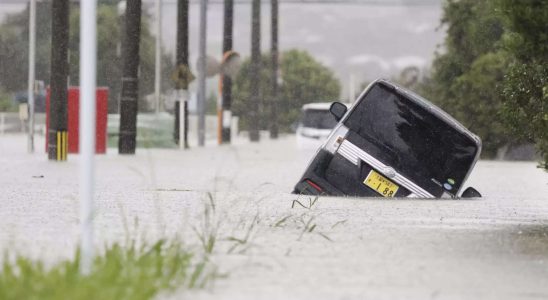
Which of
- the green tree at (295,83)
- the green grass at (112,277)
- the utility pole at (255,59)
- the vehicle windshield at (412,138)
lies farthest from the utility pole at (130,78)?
the green tree at (295,83)

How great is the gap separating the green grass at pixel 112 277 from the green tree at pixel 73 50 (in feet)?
209

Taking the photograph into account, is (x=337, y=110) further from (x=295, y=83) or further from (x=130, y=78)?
(x=295, y=83)

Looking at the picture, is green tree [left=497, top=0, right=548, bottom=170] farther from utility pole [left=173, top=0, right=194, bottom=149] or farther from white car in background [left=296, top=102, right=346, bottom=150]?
white car in background [left=296, top=102, right=346, bottom=150]

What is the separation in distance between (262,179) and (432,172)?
8.37 m

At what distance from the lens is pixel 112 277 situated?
30.9 feet

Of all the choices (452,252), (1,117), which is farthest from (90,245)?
(1,117)

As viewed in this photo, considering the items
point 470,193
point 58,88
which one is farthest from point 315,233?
point 58,88

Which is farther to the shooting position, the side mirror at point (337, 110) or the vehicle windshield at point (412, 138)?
the side mirror at point (337, 110)

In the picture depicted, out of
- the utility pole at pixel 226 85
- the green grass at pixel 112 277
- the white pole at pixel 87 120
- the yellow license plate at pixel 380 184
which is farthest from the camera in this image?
the utility pole at pixel 226 85

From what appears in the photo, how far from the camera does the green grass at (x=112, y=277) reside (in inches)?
348

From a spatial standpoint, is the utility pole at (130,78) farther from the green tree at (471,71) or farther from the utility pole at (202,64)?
the utility pole at (202,64)

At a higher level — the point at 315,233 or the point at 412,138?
the point at 412,138

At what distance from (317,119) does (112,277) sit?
1810 inches

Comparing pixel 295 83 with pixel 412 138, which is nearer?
pixel 412 138
